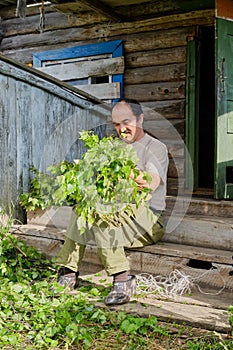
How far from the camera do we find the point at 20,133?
5.13 metres

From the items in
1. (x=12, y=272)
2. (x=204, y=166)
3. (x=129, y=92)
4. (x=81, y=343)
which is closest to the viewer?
(x=81, y=343)

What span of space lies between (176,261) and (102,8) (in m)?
3.45

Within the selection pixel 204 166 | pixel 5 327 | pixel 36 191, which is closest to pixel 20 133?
pixel 36 191

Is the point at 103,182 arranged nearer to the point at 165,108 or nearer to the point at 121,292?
the point at 121,292

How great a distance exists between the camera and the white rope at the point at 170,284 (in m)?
3.75

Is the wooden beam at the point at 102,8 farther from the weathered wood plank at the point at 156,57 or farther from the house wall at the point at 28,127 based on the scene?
the house wall at the point at 28,127

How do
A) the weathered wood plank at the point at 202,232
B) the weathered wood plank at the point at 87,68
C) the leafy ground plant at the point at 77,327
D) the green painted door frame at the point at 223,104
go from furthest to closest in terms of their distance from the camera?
the weathered wood plank at the point at 87,68 < the green painted door frame at the point at 223,104 < the weathered wood plank at the point at 202,232 < the leafy ground plant at the point at 77,327

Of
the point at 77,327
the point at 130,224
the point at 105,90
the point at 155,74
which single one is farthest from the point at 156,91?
the point at 77,327

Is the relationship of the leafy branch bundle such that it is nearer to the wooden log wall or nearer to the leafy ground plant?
the leafy ground plant

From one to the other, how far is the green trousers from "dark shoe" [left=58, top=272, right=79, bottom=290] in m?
0.06

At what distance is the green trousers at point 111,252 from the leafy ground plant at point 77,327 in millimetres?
205

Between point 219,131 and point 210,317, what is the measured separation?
2.22 metres

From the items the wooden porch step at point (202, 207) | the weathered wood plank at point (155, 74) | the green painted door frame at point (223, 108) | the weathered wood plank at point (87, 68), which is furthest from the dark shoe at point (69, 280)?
the weathered wood plank at point (87, 68)

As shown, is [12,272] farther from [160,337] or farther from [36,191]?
[160,337]
